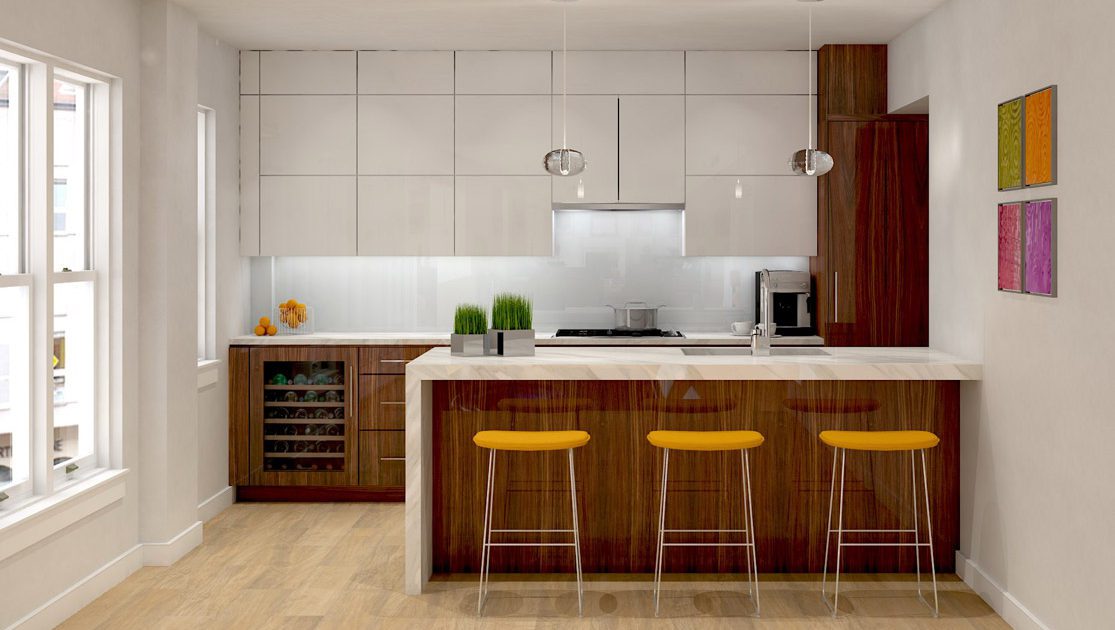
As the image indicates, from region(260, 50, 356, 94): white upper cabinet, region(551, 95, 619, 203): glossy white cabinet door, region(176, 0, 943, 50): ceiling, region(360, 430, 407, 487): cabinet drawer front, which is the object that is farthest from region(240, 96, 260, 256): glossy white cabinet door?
region(551, 95, 619, 203): glossy white cabinet door

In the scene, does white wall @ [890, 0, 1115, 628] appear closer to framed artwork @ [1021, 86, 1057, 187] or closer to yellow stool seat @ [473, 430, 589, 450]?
framed artwork @ [1021, 86, 1057, 187]

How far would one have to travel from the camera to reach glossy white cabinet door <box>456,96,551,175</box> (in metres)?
6.17

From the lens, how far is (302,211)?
6.21 meters

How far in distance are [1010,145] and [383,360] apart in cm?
362

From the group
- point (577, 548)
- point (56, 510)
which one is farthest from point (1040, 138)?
point (56, 510)

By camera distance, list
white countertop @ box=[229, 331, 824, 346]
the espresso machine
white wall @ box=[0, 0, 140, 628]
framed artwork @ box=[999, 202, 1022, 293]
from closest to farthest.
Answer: white wall @ box=[0, 0, 140, 628] < framed artwork @ box=[999, 202, 1022, 293] < white countertop @ box=[229, 331, 824, 346] < the espresso machine

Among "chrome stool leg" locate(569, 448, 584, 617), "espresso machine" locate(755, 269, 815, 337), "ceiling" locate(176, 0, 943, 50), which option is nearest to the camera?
"chrome stool leg" locate(569, 448, 584, 617)

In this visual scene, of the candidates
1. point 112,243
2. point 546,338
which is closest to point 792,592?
point 546,338

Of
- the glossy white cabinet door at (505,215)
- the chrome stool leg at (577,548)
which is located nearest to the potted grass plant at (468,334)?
the chrome stool leg at (577,548)

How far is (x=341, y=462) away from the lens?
598 cm

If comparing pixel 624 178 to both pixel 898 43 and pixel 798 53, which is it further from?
pixel 898 43

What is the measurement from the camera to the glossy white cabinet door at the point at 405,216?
244 inches

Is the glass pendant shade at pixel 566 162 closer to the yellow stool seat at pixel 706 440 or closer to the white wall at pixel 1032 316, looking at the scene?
the yellow stool seat at pixel 706 440

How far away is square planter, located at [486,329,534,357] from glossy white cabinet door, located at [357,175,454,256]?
1916 millimetres
